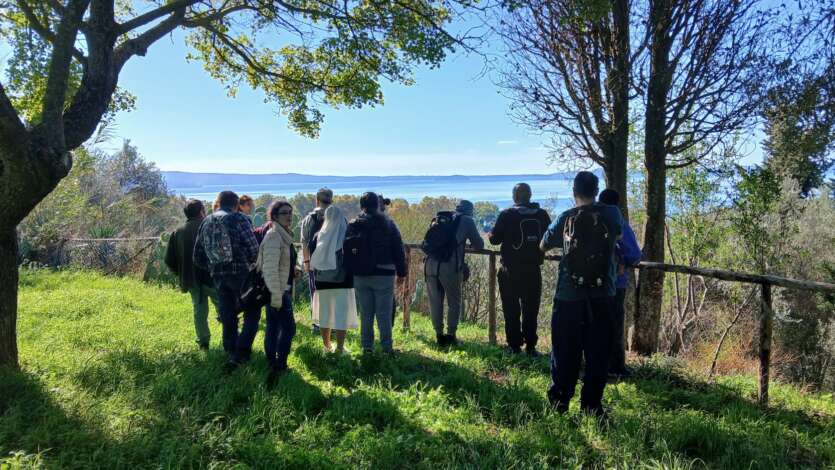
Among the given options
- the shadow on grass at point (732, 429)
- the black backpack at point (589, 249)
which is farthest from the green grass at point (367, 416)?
the black backpack at point (589, 249)

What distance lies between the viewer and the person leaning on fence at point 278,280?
4551 millimetres

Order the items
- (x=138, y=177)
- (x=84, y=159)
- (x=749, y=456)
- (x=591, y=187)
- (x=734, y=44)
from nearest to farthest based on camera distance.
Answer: (x=749, y=456) < (x=591, y=187) < (x=734, y=44) < (x=84, y=159) < (x=138, y=177)

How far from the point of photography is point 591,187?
3832 mm

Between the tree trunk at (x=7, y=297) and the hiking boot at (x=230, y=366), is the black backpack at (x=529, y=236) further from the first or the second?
the tree trunk at (x=7, y=297)

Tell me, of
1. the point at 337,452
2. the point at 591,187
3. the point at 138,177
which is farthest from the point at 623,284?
the point at 138,177

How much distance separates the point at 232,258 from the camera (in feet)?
15.9

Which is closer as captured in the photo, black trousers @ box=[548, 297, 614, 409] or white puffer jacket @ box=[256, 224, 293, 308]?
black trousers @ box=[548, 297, 614, 409]

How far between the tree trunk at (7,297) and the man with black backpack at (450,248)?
412 centimetres

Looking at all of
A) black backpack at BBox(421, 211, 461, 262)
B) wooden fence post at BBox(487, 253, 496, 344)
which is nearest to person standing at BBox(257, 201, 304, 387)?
black backpack at BBox(421, 211, 461, 262)

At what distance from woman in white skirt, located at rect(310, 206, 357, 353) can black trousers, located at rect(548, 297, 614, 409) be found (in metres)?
2.52

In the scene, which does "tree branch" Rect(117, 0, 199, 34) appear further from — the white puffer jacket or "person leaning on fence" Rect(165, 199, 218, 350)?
the white puffer jacket

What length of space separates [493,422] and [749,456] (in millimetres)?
1700

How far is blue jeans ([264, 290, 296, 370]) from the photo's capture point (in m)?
4.71

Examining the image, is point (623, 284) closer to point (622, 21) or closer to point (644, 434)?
point (644, 434)
